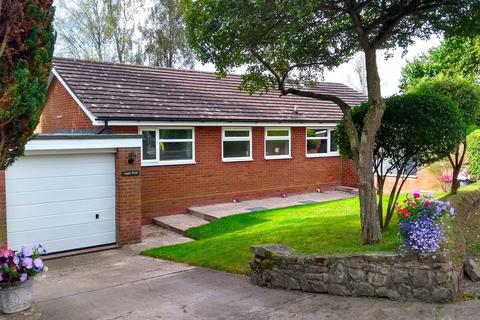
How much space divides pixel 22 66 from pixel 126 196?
21.0 feet

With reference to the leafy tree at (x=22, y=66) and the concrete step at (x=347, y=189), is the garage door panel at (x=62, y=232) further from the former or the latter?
the concrete step at (x=347, y=189)

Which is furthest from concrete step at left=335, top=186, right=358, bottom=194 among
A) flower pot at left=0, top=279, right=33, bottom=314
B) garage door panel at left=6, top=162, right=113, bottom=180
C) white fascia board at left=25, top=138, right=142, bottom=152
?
flower pot at left=0, top=279, right=33, bottom=314

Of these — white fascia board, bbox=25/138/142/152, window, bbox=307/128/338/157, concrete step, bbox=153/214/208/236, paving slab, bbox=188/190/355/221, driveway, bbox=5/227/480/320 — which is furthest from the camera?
window, bbox=307/128/338/157

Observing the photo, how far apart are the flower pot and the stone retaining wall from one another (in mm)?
3394

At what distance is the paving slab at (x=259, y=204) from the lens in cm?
1340

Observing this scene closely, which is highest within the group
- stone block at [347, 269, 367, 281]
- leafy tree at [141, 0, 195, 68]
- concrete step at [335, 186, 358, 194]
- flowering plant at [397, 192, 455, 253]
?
leafy tree at [141, 0, 195, 68]

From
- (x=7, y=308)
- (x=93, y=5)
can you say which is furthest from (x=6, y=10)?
(x=93, y=5)

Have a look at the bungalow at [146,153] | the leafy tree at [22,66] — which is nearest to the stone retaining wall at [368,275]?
the leafy tree at [22,66]

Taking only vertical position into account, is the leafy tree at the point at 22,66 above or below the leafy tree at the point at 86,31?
below

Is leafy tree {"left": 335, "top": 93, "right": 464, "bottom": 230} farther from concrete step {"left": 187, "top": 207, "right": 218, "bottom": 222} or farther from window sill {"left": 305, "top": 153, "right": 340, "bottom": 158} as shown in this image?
window sill {"left": 305, "top": 153, "right": 340, "bottom": 158}

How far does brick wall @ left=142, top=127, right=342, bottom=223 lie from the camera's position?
13.5 m

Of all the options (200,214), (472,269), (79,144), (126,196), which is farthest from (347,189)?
(472,269)

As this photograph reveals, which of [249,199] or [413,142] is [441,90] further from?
[249,199]

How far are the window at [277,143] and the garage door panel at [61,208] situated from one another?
283 inches
